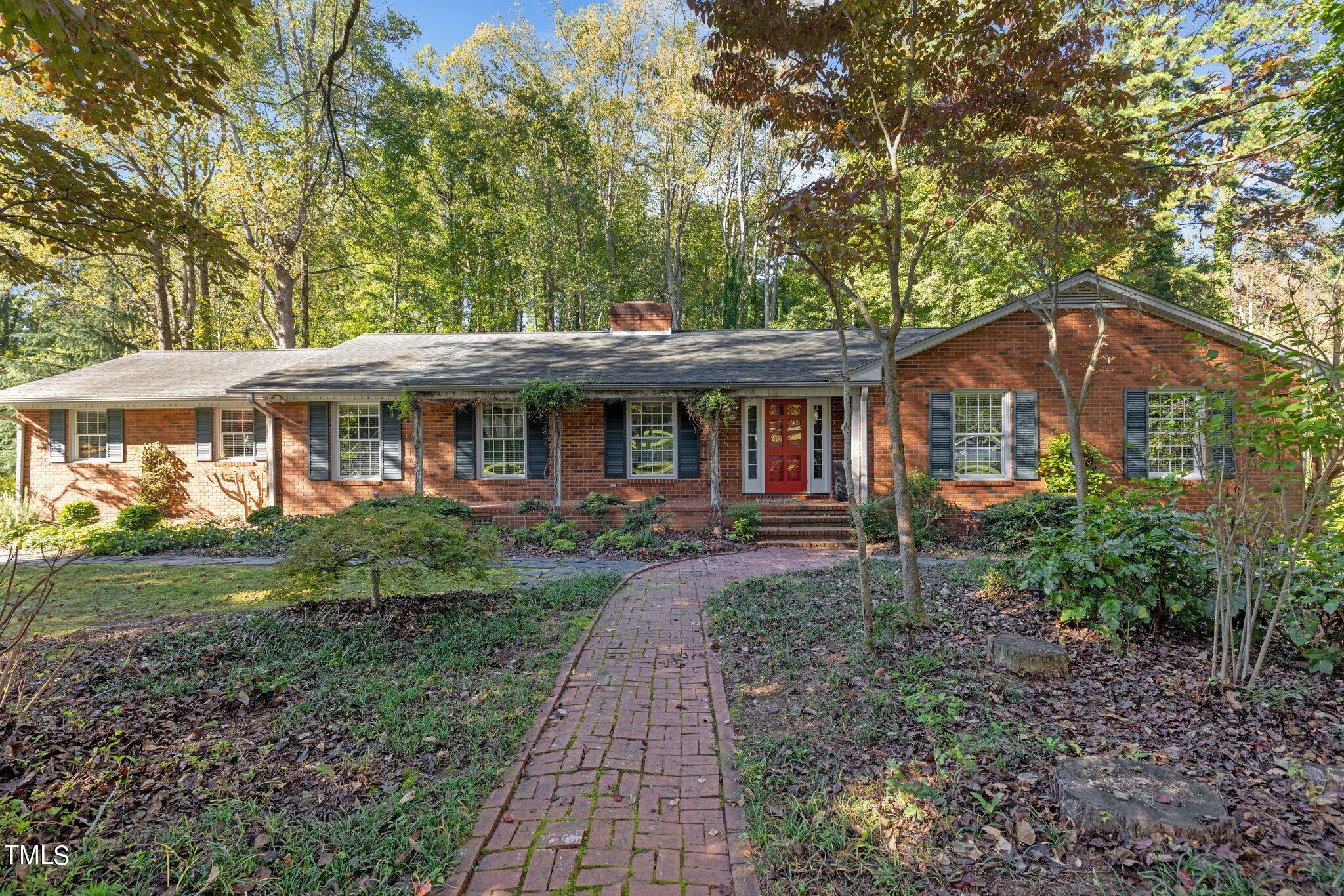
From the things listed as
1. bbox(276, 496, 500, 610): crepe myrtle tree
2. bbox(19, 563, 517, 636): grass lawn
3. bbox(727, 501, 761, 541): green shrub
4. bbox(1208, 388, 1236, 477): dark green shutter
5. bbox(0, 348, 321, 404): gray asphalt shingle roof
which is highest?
bbox(0, 348, 321, 404): gray asphalt shingle roof

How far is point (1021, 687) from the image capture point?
381cm

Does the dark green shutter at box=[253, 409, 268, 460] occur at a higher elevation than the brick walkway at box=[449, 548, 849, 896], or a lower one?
higher

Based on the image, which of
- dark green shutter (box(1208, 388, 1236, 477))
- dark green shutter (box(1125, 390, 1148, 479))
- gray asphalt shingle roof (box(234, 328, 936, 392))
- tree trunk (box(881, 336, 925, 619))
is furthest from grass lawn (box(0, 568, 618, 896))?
dark green shutter (box(1125, 390, 1148, 479))

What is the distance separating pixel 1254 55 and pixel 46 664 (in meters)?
17.9

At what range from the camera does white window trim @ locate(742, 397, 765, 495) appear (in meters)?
12.2

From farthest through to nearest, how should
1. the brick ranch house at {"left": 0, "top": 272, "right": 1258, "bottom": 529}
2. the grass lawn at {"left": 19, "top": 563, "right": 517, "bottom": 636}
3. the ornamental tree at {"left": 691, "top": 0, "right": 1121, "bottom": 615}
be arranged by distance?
the brick ranch house at {"left": 0, "top": 272, "right": 1258, "bottom": 529} < the grass lawn at {"left": 19, "top": 563, "right": 517, "bottom": 636} < the ornamental tree at {"left": 691, "top": 0, "right": 1121, "bottom": 615}

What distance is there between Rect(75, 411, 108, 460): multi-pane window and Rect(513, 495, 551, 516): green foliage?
401 inches

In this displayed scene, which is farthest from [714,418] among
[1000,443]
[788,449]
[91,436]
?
[91,436]

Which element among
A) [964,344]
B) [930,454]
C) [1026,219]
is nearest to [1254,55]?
[964,344]

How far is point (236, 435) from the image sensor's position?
13328 mm

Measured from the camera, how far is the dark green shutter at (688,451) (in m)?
12.1

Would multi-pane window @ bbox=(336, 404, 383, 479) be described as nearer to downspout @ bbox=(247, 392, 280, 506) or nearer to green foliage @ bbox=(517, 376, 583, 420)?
downspout @ bbox=(247, 392, 280, 506)

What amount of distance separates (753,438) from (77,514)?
14.6 meters

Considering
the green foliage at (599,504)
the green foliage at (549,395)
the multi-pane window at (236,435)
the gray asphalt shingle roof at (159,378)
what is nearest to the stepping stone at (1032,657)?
the green foliage at (599,504)
